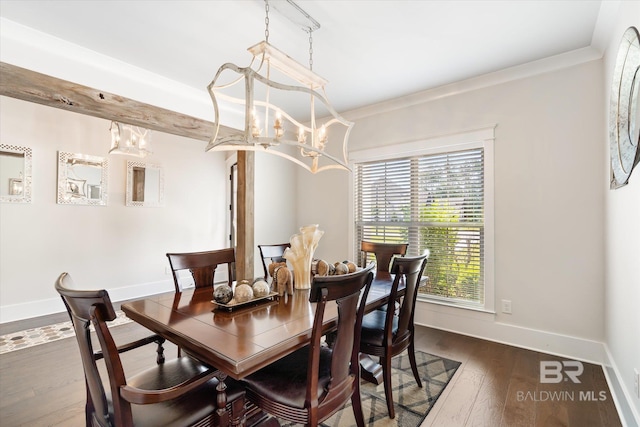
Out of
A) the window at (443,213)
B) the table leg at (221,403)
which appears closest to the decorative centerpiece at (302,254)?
the table leg at (221,403)

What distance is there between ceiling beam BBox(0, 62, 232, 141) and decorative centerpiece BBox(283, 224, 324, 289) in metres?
0.92

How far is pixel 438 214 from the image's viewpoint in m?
3.48

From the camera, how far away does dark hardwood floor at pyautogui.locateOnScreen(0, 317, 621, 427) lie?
1.91 meters

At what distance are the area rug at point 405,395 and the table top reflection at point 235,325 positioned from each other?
69 centimetres

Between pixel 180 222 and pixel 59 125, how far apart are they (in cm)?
210

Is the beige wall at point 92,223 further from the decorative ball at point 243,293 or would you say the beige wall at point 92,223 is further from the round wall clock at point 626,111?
the round wall clock at point 626,111

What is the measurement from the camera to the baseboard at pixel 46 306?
12.0 ft

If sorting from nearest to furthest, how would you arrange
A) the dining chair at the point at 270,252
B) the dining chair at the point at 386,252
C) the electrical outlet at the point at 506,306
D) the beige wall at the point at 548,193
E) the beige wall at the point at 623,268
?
the beige wall at the point at 623,268, the beige wall at the point at 548,193, the dining chair at the point at 270,252, the dining chair at the point at 386,252, the electrical outlet at the point at 506,306

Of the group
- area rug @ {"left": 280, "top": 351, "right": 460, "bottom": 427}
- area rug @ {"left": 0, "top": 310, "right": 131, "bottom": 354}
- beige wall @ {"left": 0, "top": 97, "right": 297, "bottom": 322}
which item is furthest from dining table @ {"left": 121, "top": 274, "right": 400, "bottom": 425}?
beige wall @ {"left": 0, "top": 97, "right": 297, "bottom": 322}

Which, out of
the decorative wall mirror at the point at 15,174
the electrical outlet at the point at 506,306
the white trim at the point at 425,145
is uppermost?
the white trim at the point at 425,145

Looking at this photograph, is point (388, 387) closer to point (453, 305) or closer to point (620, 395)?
point (620, 395)

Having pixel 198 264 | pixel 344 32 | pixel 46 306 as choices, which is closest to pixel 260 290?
pixel 198 264

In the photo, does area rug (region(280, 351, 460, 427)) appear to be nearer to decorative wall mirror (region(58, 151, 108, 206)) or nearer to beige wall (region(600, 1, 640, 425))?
beige wall (region(600, 1, 640, 425))

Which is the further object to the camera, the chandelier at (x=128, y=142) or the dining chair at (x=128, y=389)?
the chandelier at (x=128, y=142)
